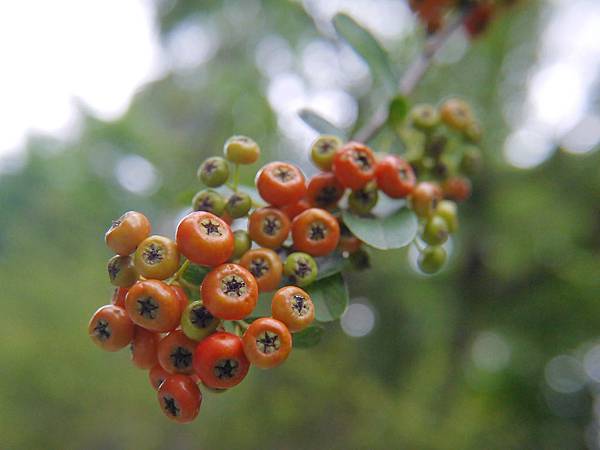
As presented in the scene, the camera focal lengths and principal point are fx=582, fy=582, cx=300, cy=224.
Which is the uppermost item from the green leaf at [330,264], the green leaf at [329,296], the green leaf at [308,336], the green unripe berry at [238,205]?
the green unripe berry at [238,205]

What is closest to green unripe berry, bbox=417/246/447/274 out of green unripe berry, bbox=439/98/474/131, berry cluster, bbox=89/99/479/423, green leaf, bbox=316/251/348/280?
berry cluster, bbox=89/99/479/423

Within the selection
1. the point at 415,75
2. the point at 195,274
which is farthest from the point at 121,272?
the point at 415,75

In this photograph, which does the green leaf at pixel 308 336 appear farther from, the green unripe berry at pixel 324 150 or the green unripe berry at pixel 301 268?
the green unripe berry at pixel 324 150

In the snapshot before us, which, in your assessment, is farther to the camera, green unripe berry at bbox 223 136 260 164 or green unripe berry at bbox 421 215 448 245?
green unripe berry at bbox 421 215 448 245

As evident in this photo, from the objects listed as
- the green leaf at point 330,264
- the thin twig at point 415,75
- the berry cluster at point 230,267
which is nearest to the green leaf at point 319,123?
the thin twig at point 415,75

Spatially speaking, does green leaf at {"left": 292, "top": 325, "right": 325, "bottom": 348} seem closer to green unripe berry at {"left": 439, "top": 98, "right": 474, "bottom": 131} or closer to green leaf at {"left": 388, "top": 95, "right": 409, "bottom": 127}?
green leaf at {"left": 388, "top": 95, "right": 409, "bottom": 127}

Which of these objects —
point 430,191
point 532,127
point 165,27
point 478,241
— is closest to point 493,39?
point 532,127
